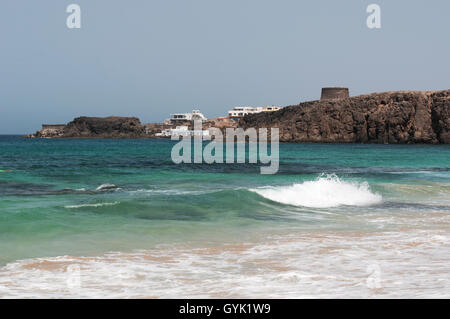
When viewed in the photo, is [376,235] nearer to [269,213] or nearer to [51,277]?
[269,213]

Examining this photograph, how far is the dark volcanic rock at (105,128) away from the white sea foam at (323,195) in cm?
14255

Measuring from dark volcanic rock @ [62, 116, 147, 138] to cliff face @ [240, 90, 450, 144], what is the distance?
5585cm

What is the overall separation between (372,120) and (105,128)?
86.0 metres

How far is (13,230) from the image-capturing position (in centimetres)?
1116

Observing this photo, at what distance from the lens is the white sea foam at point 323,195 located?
56.9 feet

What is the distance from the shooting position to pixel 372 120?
10188cm

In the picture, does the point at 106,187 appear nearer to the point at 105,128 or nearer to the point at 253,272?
the point at 253,272

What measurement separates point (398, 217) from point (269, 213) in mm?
3285

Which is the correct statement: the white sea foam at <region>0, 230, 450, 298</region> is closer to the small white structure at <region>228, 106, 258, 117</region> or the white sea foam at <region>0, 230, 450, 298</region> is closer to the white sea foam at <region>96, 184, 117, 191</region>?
the white sea foam at <region>96, 184, 117, 191</region>

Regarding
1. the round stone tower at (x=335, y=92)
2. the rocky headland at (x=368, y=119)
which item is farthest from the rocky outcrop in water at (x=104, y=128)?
the round stone tower at (x=335, y=92)

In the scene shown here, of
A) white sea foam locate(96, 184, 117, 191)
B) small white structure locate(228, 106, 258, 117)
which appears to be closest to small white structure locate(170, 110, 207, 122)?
small white structure locate(228, 106, 258, 117)

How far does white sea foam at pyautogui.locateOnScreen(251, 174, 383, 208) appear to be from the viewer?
17.3 metres

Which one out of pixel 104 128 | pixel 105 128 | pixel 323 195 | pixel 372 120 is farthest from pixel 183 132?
pixel 323 195
